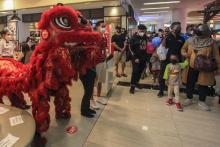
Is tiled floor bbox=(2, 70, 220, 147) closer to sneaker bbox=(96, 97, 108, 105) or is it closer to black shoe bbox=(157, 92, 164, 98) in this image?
sneaker bbox=(96, 97, 108, 105)

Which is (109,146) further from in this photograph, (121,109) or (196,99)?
(196,99)

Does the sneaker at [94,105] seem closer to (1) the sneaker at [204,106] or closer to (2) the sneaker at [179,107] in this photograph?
(2) the sneaker at [179,107]

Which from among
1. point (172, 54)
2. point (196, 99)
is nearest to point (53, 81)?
point (172, 54)

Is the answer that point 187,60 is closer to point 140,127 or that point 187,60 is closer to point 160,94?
point 160,94

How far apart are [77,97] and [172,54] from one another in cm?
202

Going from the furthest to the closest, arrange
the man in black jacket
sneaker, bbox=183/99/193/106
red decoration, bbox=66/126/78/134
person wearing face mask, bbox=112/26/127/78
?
person wearing face mask, bbox=112/26/127/78, the man in black jacket, sneaker, bbox=183/99/193/106, red decoration, bbox=66/126/78/134

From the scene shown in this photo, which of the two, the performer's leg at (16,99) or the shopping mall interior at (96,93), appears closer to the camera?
the shopping mall interior at (96,93)

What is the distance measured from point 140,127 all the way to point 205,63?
1504 millimetres

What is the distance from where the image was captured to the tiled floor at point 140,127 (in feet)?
7.80

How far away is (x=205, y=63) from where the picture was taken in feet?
10.4

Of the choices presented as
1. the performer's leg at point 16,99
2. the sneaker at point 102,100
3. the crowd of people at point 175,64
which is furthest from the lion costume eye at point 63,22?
the sneaker at point 102,100

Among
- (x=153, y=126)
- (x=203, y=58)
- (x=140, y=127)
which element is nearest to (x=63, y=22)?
(x=140, y=127)

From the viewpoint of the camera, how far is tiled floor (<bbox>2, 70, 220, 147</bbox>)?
2.38 meters

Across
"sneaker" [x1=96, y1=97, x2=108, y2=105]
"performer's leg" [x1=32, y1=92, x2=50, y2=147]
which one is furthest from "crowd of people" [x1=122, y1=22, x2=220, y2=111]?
"performer's leg" [x1=32, y1=92, x2=50, y2=147]
